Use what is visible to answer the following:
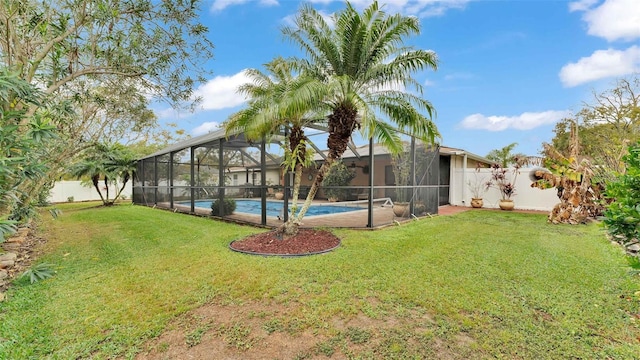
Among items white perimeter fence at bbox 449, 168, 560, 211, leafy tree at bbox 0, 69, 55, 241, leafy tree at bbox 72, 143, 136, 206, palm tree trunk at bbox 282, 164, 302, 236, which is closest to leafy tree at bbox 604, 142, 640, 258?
palm tree trunk at bbox 282, 164, 302, 236

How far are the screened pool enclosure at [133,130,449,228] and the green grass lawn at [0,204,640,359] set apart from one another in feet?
8.22

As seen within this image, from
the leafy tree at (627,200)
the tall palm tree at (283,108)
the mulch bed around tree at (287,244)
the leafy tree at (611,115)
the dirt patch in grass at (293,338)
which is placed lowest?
the dirt patch in grass at (293,338)

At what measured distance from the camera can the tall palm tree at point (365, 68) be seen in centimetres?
564

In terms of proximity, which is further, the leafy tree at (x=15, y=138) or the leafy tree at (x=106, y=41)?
the leafy tree at (x=106, y=41)

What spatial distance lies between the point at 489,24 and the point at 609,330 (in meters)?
9.04

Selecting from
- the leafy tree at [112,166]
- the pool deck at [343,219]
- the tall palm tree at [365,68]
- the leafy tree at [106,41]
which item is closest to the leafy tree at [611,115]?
the pool deck at [343,219]

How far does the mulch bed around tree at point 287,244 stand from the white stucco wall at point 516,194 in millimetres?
10891

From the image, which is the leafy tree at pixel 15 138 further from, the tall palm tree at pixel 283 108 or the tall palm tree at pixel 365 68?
the tall palm tree at pixel 365 68

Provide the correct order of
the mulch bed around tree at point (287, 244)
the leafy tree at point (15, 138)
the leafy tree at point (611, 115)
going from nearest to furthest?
1. the leafy tree at point (15, 138)
2. the mulch bed around tree at point (287, 244)
3. the leafy tree at point (611, 115)

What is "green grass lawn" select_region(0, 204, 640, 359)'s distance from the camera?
2.63 meters

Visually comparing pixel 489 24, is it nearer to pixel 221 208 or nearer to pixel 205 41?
pixel 205 41

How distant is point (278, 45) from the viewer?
670 centimetres

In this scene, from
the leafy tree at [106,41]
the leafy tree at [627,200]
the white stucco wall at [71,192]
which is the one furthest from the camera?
the white stucco wall at [71,192]

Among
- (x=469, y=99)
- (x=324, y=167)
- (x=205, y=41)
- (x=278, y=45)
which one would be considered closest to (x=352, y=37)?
(x=278, y=45)
